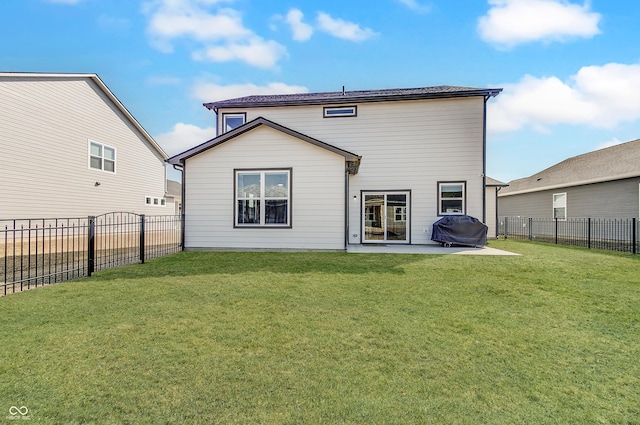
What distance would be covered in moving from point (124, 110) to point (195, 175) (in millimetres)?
9760

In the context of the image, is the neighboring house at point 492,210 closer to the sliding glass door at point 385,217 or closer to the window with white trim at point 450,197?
the window with white trim at point 450,197

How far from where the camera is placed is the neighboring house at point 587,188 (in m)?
13.9

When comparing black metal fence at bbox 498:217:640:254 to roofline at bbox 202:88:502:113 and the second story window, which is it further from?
the second story window

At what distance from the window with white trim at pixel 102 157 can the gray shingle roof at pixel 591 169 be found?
82.9ft

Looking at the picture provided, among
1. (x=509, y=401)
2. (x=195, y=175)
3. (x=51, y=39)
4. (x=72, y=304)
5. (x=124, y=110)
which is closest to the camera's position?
(x=509, y=401)

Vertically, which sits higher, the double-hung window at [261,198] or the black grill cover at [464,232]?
the double-hung window at [261,198]

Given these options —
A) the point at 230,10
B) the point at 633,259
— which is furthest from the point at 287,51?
the point at 633,259

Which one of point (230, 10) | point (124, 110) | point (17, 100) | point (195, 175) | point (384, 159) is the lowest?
point (195, 175)

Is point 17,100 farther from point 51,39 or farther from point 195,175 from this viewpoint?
point 195,175

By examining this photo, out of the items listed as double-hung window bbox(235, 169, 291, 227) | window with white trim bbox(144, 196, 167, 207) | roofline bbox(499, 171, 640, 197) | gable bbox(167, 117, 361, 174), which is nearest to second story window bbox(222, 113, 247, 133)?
gable bbox(167, 117, 361, 174)

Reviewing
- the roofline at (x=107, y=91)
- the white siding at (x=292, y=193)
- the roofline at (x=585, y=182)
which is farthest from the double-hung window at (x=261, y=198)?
the roofline at (x=585, y=182)

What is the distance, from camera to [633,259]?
883 centimetres

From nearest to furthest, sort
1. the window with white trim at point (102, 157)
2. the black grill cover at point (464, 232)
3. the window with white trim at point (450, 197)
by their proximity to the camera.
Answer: the black grill cover at point (464, 232) < the window with white trim at point (450, 197) < the window with white trim at point (102, 157)

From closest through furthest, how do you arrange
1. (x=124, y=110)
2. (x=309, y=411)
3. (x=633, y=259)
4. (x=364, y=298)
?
1. (x=309, y=411)
2. (x=364, y=298)
3. (x=633, y=259)
4. (x=124, y=110)
